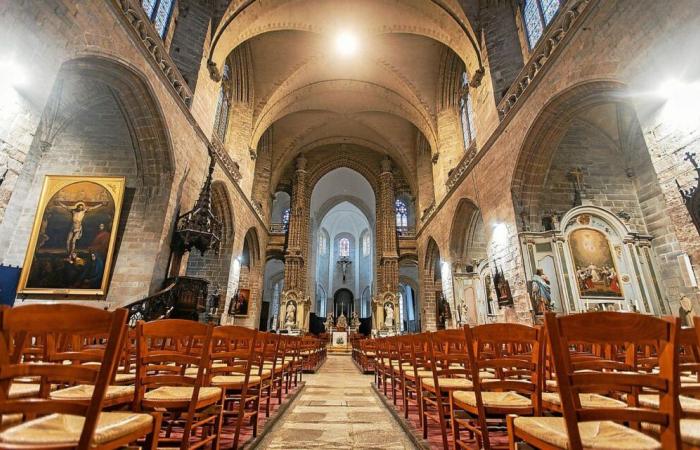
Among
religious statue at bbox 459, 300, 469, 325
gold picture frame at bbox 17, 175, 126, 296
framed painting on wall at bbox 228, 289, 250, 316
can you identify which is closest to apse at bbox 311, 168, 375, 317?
framed painting on wall at bbox 228, 289, 250, 316

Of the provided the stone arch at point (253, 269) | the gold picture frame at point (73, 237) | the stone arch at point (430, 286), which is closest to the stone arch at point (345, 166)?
the stone arch at point (253, 269)

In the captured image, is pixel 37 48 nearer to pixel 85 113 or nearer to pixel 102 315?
pixel 85 113

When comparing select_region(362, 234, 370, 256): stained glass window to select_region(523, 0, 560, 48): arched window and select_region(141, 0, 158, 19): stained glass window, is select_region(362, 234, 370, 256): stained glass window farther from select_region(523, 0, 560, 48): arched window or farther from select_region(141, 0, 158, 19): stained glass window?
select_region(141, 0, 158, 19): stained glass window

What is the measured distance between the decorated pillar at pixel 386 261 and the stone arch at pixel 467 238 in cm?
583

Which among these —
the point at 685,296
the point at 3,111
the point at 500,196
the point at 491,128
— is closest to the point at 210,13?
the point at 3,111

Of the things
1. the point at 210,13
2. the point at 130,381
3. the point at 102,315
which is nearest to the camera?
the point at 102,315

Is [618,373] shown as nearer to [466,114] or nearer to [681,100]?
[681,100]

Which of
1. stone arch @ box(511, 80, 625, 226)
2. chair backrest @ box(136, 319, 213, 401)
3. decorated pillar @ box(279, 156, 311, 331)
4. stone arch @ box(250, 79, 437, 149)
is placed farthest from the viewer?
decorated pillar @ box(279, 156, 311, 331)

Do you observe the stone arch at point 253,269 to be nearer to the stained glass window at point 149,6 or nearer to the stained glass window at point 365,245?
the stained glass window at point 149,6

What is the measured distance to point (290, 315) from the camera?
1552 centimetres

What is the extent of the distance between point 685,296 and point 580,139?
401cm

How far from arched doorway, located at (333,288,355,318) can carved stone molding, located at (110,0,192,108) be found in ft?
68.9

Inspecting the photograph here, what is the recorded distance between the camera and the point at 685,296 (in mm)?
6176

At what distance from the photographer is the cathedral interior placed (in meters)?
1.46
